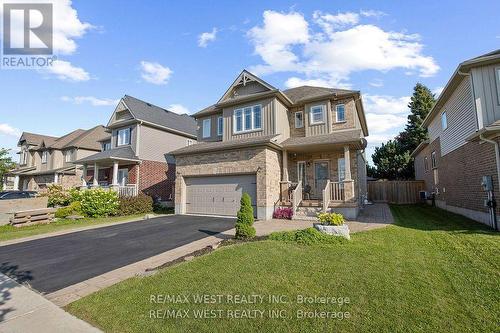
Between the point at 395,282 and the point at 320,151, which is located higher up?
the point at 320,151

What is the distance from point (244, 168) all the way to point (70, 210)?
11821mm

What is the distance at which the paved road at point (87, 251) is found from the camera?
604cm

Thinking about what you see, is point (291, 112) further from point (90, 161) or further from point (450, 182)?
point (90, 161)

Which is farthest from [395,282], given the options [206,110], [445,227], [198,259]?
[206,110]

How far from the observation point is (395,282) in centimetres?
449

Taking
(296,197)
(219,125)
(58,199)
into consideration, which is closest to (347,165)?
(296,197)

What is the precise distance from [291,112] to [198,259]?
12.5 meters

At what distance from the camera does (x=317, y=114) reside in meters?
15.0

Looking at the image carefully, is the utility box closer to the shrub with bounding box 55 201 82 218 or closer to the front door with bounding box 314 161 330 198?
the front door with bounding box 314 161 330 198

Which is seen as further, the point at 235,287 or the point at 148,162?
the point at 148,162

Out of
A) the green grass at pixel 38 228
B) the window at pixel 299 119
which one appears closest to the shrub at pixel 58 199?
the green grass at pixel 38 228

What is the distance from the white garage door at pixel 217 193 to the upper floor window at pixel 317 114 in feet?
17.4

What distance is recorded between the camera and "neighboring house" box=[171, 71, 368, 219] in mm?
13086

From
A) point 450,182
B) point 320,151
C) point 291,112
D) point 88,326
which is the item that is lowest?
point 88,326
